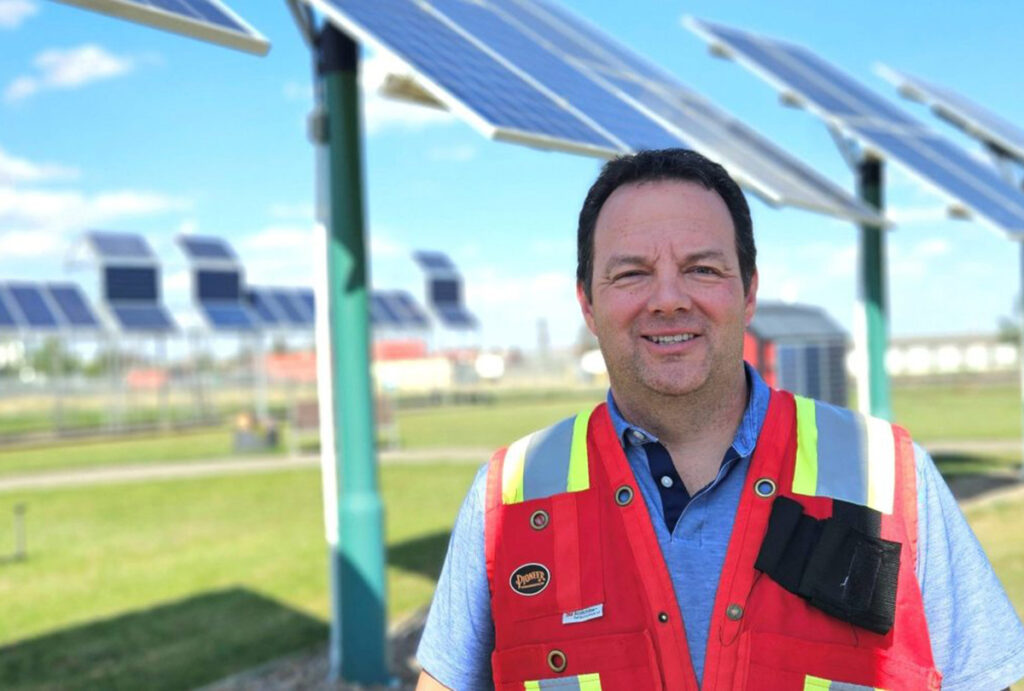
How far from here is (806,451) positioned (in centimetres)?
186

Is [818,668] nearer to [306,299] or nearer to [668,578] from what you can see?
[668,578]

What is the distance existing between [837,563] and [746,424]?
0.30 metres

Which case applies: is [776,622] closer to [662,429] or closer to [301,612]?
[662,429]

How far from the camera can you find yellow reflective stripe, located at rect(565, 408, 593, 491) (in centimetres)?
191

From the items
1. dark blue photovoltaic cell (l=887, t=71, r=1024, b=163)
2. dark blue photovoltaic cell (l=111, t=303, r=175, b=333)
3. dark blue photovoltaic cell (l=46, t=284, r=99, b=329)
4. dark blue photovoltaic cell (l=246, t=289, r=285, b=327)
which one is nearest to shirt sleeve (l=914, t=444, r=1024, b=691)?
dark blue photovoltaic cell (l=887, t=71, r=1024, b=163)

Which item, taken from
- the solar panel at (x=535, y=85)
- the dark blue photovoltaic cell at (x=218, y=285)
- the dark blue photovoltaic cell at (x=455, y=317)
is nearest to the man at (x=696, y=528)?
the solar panel at (x=535, y=85)

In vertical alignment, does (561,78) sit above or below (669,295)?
above

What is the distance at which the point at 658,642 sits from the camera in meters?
1.72

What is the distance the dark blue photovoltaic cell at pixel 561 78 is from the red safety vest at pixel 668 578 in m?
3.03

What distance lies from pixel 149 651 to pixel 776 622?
6.32m

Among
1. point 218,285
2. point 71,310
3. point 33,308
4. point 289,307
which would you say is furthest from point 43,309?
point 289,307

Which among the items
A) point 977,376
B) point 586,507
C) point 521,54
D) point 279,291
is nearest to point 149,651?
point 521,54

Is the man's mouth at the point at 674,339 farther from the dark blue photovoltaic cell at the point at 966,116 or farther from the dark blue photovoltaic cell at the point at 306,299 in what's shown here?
the dark blue photovoltaic cell at the point at 306,299

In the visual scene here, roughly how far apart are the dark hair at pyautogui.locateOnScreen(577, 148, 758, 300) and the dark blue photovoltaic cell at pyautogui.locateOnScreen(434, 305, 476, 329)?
41433 millimetres
